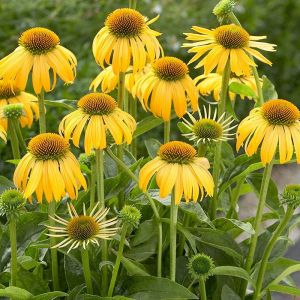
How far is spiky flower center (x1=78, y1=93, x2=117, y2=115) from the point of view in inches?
48.5

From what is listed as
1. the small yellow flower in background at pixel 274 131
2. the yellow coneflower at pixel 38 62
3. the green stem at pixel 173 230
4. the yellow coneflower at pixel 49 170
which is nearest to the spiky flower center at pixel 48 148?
the yellow coneflower at pixel 49 170

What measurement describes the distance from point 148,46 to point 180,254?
422 millimetres

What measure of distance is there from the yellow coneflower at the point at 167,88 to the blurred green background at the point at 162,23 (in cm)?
132

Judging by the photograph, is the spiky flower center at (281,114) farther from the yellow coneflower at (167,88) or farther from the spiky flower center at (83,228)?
the spiky flower center at (83,228)

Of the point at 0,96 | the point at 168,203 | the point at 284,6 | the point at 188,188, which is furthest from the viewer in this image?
the point at 284,6

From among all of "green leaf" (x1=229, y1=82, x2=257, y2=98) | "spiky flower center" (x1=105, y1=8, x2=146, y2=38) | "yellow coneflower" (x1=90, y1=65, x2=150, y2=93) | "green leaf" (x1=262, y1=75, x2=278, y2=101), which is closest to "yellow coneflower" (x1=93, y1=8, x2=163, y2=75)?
"spiky flower center" (x1=105, y1=8, x2=146, y2=38)

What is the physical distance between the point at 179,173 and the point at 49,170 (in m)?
0.21

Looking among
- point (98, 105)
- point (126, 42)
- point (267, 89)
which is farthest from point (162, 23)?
point (98, 105)

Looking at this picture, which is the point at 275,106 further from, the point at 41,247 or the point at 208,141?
the point at 41,247

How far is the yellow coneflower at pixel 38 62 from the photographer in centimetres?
126

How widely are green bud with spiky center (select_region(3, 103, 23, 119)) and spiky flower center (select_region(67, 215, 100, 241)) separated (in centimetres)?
→ 27

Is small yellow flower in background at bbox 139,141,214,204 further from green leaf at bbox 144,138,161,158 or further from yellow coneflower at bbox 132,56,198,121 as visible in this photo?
green leaf at bbox 144,138,161,158

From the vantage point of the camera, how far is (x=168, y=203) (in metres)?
1.31

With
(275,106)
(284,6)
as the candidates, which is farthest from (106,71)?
(284,6)
